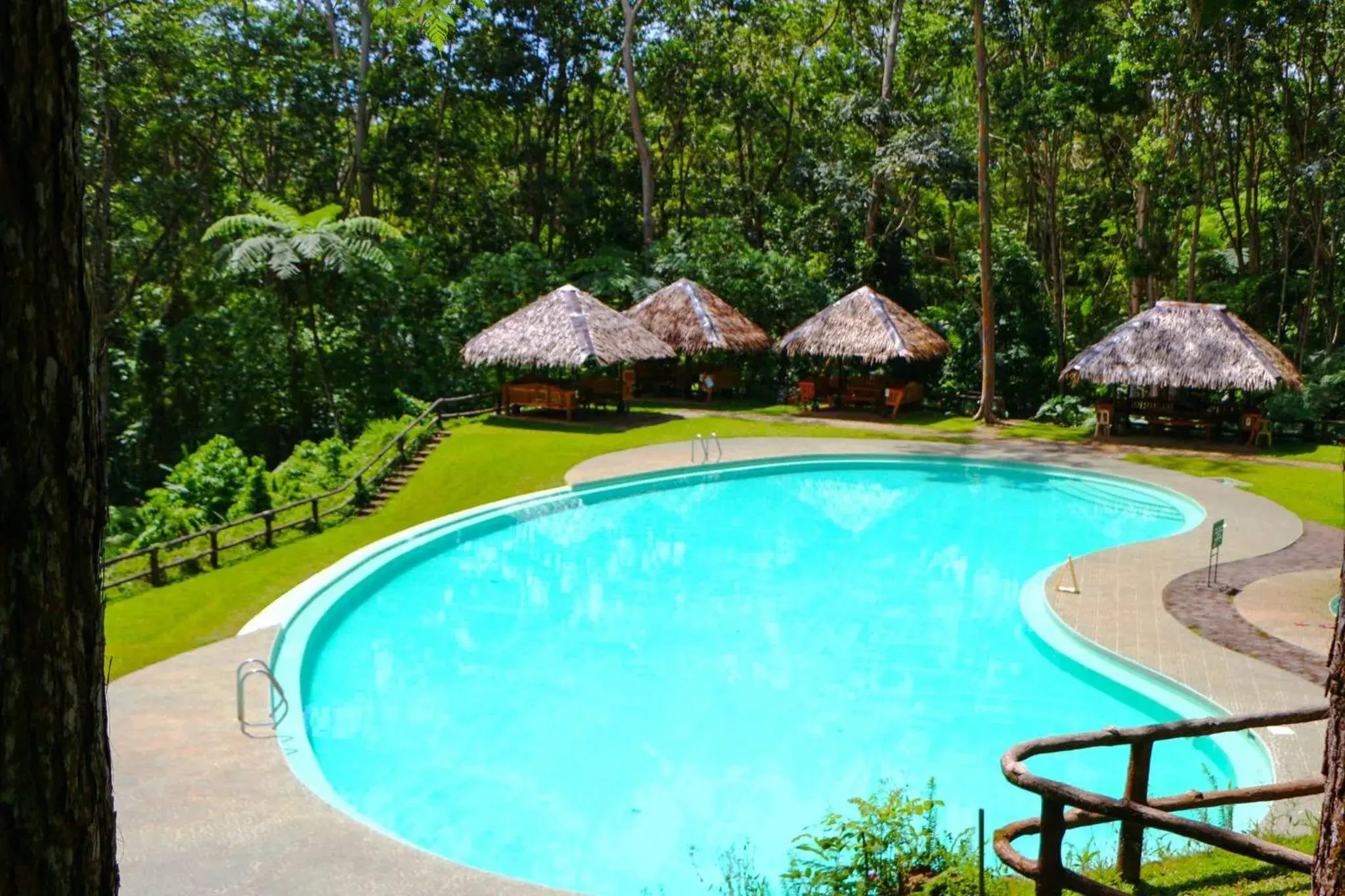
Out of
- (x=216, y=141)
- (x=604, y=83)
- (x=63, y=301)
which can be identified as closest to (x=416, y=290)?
(x=216, y=141)

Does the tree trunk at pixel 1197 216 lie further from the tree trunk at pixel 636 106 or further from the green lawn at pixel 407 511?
the tree trunk at pixel 636 106

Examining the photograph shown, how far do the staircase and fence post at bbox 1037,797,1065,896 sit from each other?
1426cm

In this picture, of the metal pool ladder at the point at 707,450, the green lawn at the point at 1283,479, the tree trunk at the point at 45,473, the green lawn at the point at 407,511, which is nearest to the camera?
the tree trunk at the point at 45,473

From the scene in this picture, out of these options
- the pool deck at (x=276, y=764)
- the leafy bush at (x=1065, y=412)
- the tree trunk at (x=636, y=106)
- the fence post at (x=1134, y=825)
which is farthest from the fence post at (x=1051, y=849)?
the tree trunk at (x=636, y=106)

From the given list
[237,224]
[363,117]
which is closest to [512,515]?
[237,224]

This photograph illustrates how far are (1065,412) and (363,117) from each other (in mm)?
19715

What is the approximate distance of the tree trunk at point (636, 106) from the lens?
31656 millimetres

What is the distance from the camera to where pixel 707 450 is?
21.1 m

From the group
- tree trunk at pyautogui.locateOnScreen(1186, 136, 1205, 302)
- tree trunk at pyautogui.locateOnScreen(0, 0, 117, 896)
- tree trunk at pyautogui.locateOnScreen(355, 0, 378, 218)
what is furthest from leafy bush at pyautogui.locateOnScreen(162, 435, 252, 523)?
tree trunk at pyautogui.locateOnScreen(1186, 136, 1205, 302)

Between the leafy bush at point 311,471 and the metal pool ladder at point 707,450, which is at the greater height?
the metal pool ladder at point 707,450

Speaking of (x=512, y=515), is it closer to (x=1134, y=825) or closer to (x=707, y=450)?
(x=707, y=450)

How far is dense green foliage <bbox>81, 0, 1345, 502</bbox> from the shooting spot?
23.8m

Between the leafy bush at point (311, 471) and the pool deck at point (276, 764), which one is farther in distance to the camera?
the leafy bush at point (311, 471)

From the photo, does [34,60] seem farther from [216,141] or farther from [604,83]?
[604,83]
